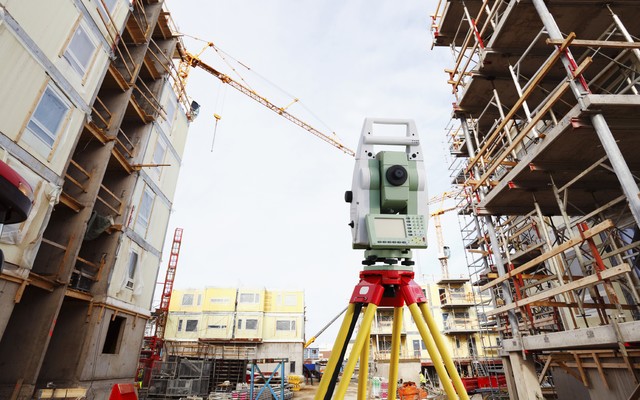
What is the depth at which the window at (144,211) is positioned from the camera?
50.4ft

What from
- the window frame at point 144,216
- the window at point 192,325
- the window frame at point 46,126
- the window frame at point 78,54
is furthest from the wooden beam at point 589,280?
the window at point 192,325

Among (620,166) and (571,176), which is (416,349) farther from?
(620,166)

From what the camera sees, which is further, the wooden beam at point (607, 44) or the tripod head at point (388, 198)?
the wooden beam at point (607, 44)

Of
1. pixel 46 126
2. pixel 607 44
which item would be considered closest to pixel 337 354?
pixel 607 44

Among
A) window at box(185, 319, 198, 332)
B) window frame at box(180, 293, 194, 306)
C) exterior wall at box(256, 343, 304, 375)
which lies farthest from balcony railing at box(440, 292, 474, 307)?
window frame at box(180, 293, 194, 306)

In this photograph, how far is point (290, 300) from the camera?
42.3 meters

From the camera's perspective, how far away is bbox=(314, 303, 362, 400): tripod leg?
2.34 meters

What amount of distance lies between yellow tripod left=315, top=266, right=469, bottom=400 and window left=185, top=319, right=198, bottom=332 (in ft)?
140

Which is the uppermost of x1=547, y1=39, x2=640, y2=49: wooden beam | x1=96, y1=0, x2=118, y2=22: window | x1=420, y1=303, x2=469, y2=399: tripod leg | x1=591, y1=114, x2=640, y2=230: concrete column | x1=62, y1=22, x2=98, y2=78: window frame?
x1=96, y1=0, x2=118, y2=22: window

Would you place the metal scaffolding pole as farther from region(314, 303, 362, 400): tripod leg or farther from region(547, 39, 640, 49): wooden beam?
region(314, 303, 362, 400): tripod leg

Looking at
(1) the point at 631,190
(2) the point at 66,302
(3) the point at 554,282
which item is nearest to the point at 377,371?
(3) the point at 554,282

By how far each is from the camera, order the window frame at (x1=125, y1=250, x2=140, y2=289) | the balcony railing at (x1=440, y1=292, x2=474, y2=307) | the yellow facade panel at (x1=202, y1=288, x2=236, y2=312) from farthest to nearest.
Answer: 1. the balcony railing at (x1=440, y1=292, x2=474, y2=307)
2. the yellow facade panel at (x1=202, y1=288, x2=236, y2=312)
3. the window frame at (x1=125, y1=250, x2=140, y2=289)

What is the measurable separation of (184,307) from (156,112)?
1257 inches

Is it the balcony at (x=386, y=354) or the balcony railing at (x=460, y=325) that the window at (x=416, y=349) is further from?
the balcony railing at (x=460, y=325)
